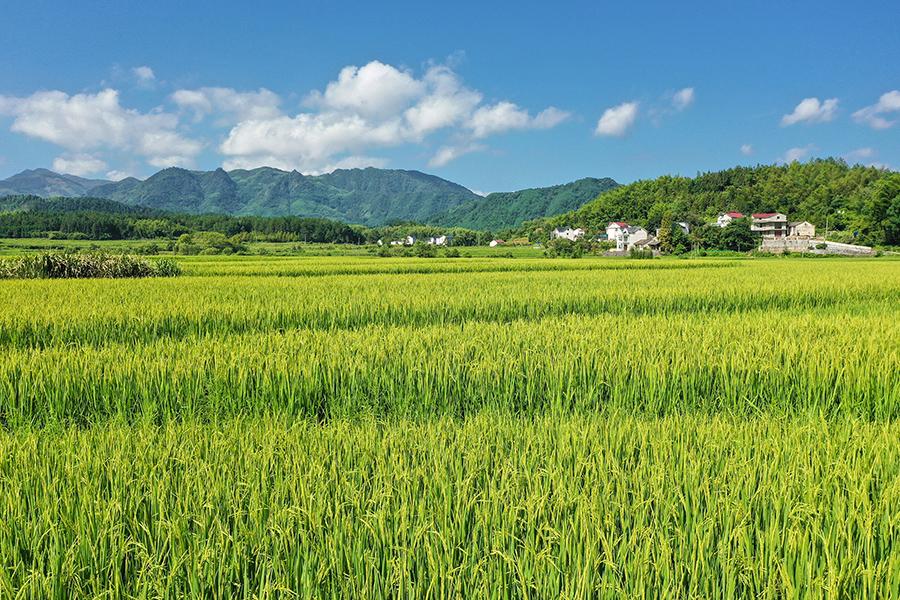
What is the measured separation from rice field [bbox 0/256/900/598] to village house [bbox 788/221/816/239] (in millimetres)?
116350

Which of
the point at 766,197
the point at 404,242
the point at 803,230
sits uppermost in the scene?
the point at 766,197

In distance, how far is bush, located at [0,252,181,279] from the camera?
62.0ft

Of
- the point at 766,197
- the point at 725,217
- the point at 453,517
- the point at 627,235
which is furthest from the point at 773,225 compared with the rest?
the point at 453,517

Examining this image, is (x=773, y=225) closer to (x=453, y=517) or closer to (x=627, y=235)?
(x=627, y=235)

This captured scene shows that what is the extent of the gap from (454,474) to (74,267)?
22.8 metres

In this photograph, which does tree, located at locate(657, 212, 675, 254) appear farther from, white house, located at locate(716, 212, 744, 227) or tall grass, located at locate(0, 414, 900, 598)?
tall grass, located at locate(0, 414, 900, 598)

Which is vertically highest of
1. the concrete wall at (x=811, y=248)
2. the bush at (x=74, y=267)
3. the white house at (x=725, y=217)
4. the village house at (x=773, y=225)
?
the white house at (x=725, y=217)

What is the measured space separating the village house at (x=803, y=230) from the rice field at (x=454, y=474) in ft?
382

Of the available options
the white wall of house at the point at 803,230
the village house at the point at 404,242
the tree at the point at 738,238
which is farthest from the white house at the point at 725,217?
the village house at the point at 404,242

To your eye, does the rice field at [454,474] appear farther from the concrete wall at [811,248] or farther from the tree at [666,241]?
the tree at [666,241]

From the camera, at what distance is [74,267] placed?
19.8 m

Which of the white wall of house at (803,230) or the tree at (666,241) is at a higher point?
the white wall of house at (803,230)

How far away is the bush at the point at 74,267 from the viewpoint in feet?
62.0

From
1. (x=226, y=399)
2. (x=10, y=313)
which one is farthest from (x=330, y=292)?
(x=226, y=399)
